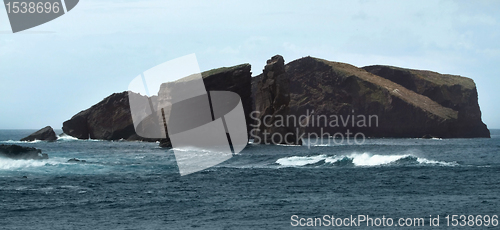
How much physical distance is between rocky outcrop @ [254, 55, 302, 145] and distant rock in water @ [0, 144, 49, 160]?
45.3m

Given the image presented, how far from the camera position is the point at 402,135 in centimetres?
15850

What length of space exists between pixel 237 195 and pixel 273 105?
2454 inches

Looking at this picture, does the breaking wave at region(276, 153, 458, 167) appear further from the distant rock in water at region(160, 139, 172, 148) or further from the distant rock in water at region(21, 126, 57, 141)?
the distant rock in water at region(21, 126, 57, 141)

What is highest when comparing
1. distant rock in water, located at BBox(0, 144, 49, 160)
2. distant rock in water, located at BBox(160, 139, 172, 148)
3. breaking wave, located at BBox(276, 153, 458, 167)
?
distant rock in water, located at BBox(0, 144, 49, 160)

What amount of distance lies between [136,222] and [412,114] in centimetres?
14555

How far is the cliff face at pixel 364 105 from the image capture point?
155 metres

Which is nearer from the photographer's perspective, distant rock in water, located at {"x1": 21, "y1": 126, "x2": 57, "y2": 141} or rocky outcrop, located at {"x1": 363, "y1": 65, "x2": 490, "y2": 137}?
distant rock in water, located at {"x1": 21, "y1": 126, "x2": 57, "y2": 141}

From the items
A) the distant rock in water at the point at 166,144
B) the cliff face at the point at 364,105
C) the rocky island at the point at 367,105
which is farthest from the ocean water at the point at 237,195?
the cliff face at the point at 364,105

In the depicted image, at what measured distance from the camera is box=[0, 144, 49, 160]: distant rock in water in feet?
144

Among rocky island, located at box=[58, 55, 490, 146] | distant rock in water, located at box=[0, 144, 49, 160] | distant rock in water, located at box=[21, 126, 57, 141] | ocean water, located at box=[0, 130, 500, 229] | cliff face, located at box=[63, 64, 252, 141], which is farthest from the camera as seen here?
rocky island, located at box=[58, 55, 490, 146]

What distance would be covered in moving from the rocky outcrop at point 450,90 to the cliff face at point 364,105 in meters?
0.54

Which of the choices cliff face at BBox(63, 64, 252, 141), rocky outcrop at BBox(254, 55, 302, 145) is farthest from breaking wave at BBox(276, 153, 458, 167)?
cliff face at BBox(63, 64, 252, 141)

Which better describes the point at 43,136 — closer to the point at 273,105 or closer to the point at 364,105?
the point at 273,105

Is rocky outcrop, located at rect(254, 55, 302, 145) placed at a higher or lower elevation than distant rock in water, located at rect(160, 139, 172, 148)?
higher
